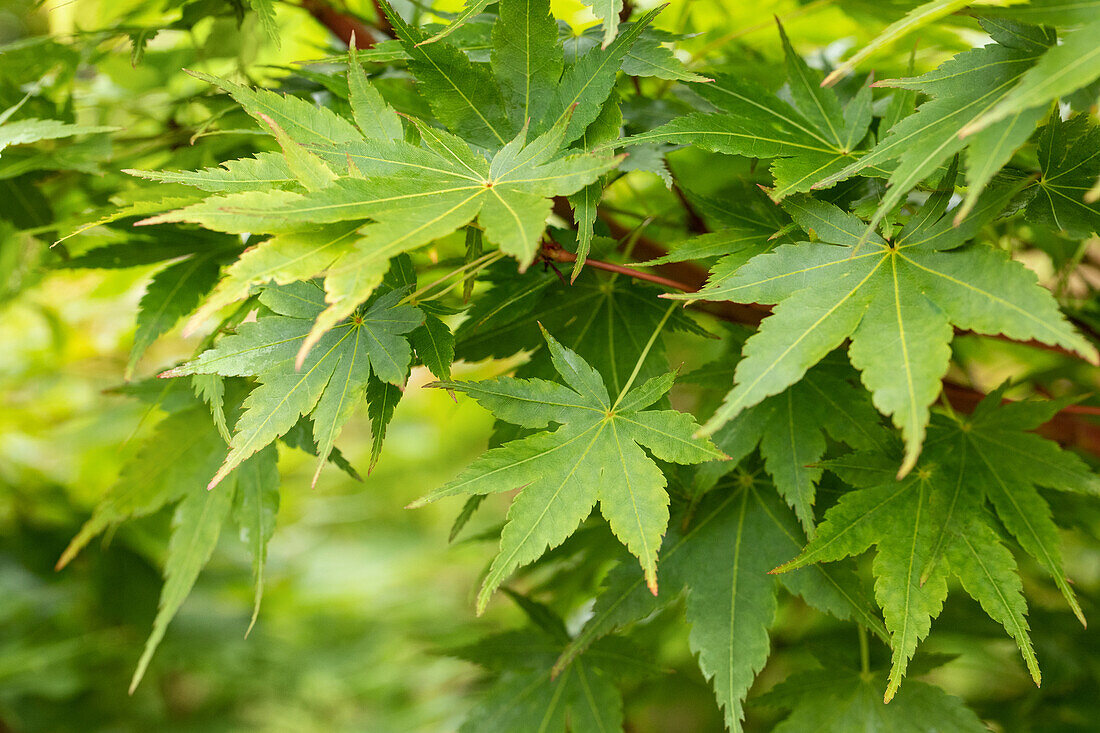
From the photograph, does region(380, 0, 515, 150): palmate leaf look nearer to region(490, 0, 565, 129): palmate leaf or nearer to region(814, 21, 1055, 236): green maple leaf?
region(490, 0, 565, 129): palmate leaf

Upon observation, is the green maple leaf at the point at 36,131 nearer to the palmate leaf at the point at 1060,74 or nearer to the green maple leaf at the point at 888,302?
the green maple leaf at the point at 888,302

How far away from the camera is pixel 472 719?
2.51 feet

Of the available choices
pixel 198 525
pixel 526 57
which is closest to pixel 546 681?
pixel 198 525

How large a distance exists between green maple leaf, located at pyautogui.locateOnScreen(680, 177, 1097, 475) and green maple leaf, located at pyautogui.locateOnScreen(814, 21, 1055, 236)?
0.03m

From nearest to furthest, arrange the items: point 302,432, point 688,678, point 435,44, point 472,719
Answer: point 435,44, point 302,432, point 472,719, point 688,678

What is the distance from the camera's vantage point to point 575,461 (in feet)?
1.71

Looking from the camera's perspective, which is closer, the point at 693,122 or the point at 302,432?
the point at 693,122

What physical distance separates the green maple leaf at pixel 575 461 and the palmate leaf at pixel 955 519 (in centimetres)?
12

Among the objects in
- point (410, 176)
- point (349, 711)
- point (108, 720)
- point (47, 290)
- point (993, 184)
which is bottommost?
point (349, 711)

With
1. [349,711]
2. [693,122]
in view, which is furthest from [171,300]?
[349,711]

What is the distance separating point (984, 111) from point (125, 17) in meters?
0.83

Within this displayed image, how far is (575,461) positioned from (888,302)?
0.78ft

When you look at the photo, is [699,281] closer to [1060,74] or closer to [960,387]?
[960,387]

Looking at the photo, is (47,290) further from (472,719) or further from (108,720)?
(472,719)
